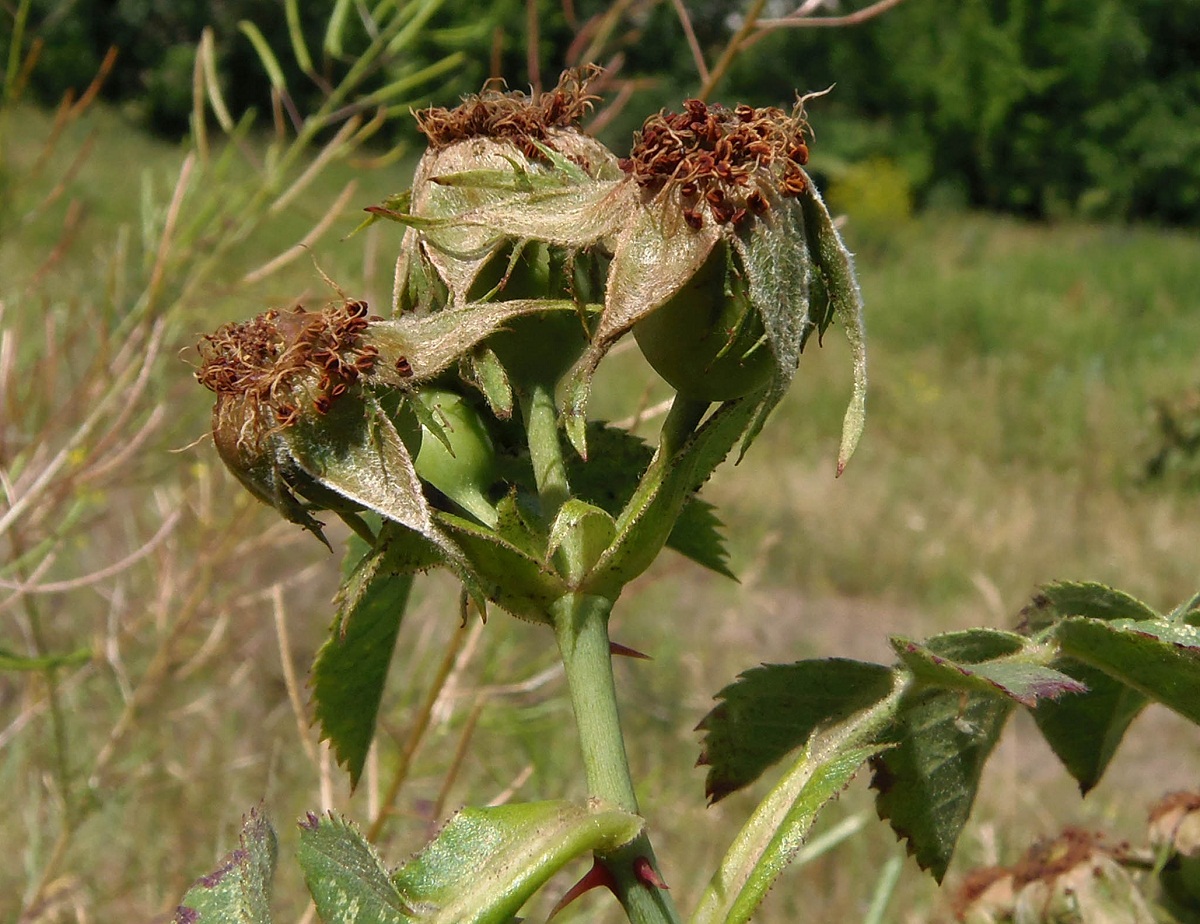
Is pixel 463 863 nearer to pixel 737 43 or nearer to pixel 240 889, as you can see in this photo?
pixel 240 889

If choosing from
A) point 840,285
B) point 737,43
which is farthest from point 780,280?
point 737,43

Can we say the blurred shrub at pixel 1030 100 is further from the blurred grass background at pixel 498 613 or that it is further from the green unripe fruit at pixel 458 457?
the green unripe fruit at pixel 458 457

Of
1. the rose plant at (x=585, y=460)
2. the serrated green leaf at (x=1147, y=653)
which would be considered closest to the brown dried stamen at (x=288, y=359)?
the rose plant at (x=585, y=460)

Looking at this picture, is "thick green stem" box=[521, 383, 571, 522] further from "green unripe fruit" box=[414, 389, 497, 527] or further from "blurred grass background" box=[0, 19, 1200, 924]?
"blurred grass background" box=[0, 19, 1200, 924]

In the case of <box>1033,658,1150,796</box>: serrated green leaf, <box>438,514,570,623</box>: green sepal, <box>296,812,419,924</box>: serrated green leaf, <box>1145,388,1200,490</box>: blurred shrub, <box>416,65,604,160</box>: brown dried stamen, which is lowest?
<box>1145,388,1200,490</box>: blurred shrub

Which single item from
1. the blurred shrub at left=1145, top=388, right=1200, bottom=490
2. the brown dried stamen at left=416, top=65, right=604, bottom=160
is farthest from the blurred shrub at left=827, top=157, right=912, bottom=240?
the brown dried stamen at left=416, top=65, right=604, bottom=160

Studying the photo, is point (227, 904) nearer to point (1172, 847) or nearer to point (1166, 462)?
point (1172, 847)
